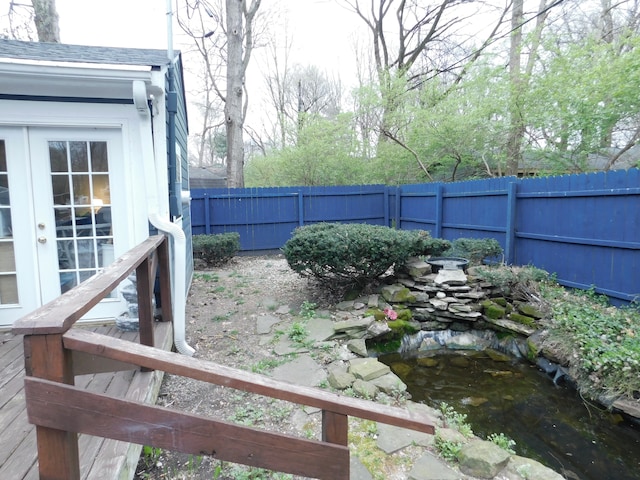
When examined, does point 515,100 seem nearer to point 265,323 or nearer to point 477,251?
point 477,251

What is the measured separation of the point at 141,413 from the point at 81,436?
1.05 m

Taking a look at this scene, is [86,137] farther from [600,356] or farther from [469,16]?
[469,16]

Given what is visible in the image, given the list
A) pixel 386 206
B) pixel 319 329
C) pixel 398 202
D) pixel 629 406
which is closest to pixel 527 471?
pixel 629 406

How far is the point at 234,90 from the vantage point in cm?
903

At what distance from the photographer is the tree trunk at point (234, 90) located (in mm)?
8594

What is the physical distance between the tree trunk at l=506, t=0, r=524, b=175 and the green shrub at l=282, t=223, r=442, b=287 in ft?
14.0

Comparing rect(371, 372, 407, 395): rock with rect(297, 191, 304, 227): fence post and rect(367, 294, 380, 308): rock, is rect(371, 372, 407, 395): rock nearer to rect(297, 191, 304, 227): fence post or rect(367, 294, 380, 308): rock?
rect(367, 294, 380, 308): rock

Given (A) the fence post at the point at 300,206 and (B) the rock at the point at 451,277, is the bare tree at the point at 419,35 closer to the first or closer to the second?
(A) the fence post at the point at 300,206

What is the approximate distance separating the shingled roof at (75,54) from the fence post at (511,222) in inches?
190

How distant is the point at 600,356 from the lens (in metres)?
3.14

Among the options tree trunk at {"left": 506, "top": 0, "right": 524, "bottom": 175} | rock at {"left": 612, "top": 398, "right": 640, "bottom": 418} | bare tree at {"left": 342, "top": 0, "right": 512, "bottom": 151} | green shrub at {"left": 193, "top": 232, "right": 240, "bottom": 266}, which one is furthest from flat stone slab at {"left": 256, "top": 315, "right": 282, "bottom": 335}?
bare tree at {"left": 342, "top": 0, "right": 512, "bottom": 151}

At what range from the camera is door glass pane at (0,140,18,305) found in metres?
2.94

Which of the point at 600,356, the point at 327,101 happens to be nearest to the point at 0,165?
the point at 600,356

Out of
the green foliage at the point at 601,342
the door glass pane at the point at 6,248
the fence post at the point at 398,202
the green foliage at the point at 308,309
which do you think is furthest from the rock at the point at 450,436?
the fence post at the point at 398,202
